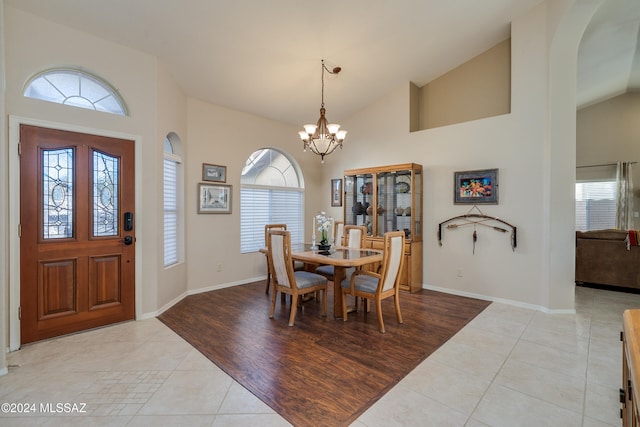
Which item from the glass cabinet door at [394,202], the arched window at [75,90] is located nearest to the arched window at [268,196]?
the glass cabinet door at [394,202]

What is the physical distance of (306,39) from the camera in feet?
11.7

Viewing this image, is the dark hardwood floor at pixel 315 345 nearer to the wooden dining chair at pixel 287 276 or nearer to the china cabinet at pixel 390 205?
the wooden dining chair at pixel 287 276

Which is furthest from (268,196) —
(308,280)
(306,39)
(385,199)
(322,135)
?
(306,39)

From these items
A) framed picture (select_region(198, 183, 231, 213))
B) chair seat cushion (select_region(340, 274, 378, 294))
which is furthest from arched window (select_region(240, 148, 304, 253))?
chair seat cushion (select_region(340, 274, 378, 294))

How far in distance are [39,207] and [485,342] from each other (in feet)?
14.4

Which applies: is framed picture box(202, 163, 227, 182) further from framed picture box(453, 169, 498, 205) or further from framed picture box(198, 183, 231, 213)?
framed picture box(453, 169, 498, 205)

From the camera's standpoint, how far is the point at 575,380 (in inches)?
86.8

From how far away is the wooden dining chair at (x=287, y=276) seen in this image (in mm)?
3236

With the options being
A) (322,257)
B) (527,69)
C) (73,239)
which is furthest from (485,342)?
(73,239)

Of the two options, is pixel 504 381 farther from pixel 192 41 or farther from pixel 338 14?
pixel 192 41

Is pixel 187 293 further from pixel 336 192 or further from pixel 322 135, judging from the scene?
pixel 336 192

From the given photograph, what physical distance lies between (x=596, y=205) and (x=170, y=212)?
913cm

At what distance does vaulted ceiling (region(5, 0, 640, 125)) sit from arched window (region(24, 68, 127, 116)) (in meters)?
0.47

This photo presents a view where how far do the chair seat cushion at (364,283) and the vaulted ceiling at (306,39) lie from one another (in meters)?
2.92
